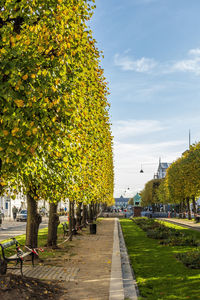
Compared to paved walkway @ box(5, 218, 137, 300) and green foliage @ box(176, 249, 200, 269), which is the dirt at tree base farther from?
green foliage @ box(176, 249, 200, 269)

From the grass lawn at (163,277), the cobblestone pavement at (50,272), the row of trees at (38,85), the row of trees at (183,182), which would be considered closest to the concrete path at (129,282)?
the grass lawn at (163,277)

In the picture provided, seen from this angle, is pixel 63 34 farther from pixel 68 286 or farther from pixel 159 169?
pixel 159 169

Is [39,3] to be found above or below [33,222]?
above

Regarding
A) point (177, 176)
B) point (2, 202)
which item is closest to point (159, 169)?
point (2, 202)

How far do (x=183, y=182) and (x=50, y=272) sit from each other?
36.2 m

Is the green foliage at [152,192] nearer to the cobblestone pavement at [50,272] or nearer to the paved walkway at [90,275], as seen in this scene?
the paved walkway at [90,275]

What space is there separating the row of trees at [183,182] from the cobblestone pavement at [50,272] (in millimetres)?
19304

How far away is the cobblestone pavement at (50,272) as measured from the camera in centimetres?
1036

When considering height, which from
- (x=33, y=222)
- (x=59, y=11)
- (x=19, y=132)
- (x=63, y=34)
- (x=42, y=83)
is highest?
(x=59, y=11)

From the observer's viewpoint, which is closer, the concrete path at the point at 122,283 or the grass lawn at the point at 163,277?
the concrete path at the point at 122,283

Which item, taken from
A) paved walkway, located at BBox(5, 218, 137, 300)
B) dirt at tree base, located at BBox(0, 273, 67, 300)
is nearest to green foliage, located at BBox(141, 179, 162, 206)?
paved walkway, located at BBox(5, 218, 137, 300)

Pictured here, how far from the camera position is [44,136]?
773 centimetres

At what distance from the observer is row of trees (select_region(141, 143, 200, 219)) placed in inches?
1249

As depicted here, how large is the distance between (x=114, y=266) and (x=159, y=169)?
175066 mm
